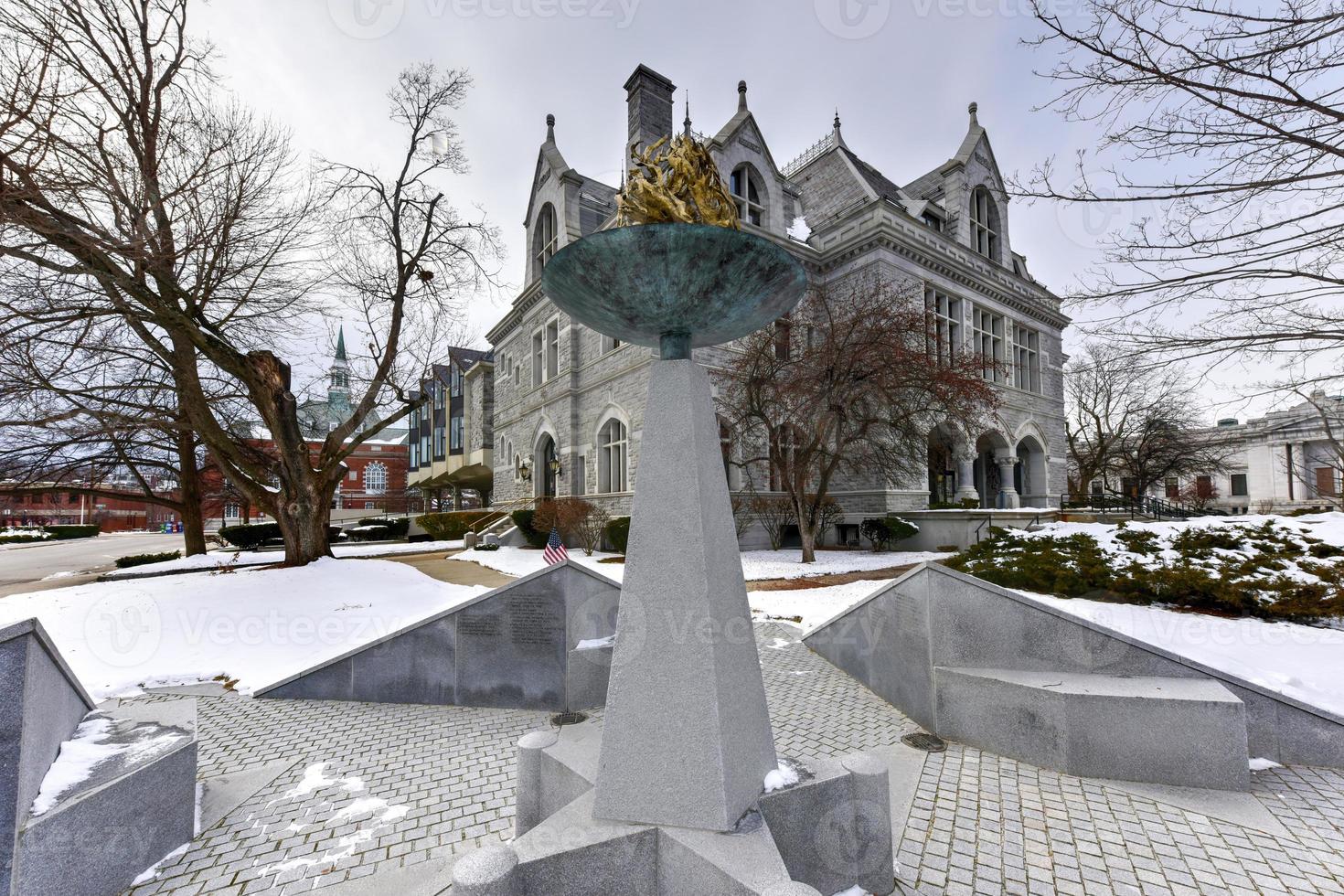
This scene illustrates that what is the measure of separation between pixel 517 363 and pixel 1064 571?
25.8 meters

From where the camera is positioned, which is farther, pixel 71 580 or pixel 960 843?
pixel 71 580

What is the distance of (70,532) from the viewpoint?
38500 mm

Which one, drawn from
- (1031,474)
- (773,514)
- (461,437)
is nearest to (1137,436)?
(1031,474)

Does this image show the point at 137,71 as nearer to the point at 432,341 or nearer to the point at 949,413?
the point at 432,341

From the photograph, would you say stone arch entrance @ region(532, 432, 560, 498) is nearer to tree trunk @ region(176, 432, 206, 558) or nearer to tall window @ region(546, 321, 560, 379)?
tall window @ region(546, 321, 560, 379)

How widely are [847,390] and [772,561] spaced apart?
4.99 m

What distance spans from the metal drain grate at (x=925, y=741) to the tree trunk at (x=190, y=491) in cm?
1757

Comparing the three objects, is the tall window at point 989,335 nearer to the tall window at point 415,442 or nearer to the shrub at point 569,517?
the shrub at point 569,517

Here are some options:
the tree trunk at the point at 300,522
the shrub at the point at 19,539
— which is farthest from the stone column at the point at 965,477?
the shrub at the point at 19,539

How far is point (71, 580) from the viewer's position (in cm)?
1330

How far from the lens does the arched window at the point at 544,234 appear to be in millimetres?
24234

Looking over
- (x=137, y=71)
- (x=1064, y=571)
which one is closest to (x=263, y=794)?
(x=1064, y=571)

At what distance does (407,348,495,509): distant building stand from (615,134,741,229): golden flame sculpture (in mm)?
31807

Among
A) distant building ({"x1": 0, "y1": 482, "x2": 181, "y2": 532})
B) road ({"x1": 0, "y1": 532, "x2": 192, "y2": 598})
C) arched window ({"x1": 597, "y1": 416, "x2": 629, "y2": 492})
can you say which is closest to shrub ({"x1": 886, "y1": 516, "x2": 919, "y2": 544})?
arched window ({"x1": 597, "y1": 416, "x2": 629, "y2": 492})
